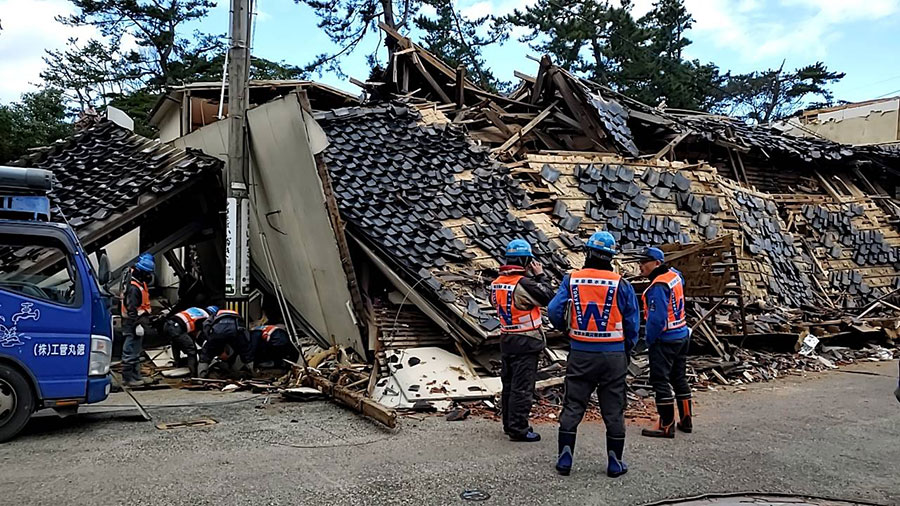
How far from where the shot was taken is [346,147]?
11.9 metres

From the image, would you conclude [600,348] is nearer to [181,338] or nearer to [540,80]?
[181,338]

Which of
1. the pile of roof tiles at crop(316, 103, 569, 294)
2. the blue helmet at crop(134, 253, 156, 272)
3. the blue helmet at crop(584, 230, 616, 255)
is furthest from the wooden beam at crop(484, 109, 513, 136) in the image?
the blue helmet at crop(584, 230, 616, 255)

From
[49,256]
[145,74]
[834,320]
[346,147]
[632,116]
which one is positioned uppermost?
[145,74]

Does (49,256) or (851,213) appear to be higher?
(851,213)

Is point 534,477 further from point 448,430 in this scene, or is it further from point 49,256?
point 49,256

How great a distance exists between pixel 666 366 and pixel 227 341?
608 centimetres

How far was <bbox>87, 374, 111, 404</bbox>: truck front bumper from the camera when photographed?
6.68m

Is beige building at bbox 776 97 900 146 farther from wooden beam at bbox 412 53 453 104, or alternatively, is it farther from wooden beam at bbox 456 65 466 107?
wooden beam at bbox 412 53 453 104

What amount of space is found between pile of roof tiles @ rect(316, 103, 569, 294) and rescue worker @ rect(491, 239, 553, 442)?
2.81 metres

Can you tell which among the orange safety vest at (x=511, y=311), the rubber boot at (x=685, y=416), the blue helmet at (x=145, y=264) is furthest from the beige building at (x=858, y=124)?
the blue helmet at (x=145, y=264)

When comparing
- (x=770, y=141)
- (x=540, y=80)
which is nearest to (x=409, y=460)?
(x=540, y=80)

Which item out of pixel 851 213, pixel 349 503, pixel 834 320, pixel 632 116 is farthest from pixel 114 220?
pixel 851 213

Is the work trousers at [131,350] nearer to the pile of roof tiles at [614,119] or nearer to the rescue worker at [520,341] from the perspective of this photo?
the rescue worker at [520,341]

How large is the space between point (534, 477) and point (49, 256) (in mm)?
5144
